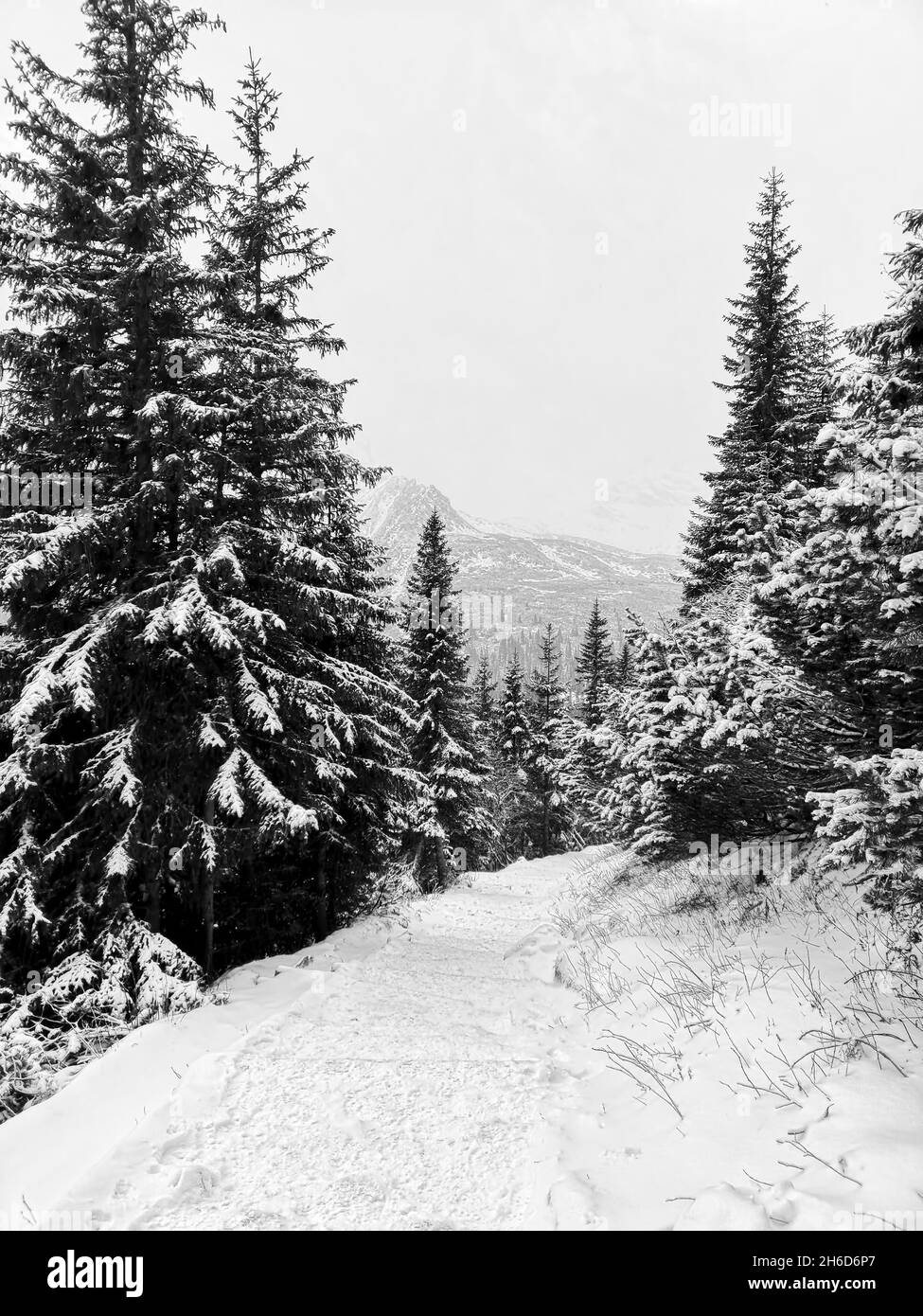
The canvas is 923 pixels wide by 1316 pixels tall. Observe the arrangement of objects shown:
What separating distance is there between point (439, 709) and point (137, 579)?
1606 cm

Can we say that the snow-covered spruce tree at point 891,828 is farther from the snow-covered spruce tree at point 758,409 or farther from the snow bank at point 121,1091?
the snow-covered spruce tree at point 758,409

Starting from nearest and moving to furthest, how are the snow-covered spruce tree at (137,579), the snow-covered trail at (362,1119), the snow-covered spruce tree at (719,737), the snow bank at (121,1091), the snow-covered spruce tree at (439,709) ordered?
the snow-covered trail at (362,1119) → the snow bank at (121,1091) → the snow-covered spruce tree at (719,737) → the snow-covered spruce tree at (137,579) → the snow-covered spruce tree at (439,709)

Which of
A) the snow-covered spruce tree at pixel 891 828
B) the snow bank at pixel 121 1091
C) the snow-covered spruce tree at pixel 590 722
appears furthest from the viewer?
the snow-covered spruce tree at pixel 590 722

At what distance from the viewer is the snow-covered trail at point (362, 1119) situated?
11.5 feet

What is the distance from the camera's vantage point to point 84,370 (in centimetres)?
771

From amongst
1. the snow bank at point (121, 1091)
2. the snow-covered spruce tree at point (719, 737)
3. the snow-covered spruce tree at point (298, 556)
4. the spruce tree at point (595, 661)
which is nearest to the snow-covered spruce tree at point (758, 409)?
the snow-covered spruce tree at point (719, 737)

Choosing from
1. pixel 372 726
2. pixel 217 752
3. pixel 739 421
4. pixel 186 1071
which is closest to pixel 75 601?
pixel 217 752

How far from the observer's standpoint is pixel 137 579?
8.36m

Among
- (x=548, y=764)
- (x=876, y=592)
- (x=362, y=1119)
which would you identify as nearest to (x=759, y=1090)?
(x=362, y=1119)

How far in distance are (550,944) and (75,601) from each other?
8.34 meters

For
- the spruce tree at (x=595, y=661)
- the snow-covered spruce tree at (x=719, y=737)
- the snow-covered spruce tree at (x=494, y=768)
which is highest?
the snow-covered spruce tree at (x=719, y=737)

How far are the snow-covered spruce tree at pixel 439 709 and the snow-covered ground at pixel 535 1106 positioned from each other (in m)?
15.6

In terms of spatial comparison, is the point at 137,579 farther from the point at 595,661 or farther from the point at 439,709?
the point at 595,661

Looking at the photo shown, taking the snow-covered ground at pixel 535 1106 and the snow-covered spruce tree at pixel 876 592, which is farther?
the snow-covered spruce tree at pixel 876 592
